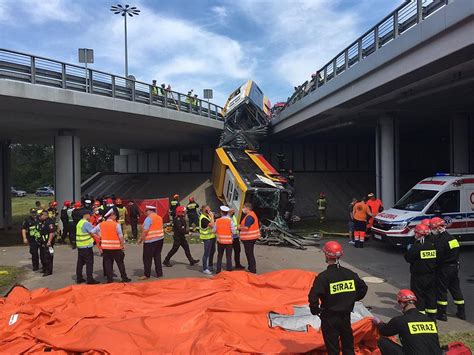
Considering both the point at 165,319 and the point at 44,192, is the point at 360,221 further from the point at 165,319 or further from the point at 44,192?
the point at 44,192

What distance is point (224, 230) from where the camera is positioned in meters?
10.9

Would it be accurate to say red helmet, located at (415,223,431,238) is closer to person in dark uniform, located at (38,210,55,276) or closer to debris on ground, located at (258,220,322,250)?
debris on ground, located at (258,220,322,250)

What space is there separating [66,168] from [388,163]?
589 inches

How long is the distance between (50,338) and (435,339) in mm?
4990

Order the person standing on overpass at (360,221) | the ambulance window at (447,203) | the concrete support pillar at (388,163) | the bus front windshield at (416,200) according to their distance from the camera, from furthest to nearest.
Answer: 1. the concrete support pillar at (388,163)
2. the person standing on overpass at (360,221)
3. the bus front windshield at (416,200)
4. the ambulance window at (447,203)

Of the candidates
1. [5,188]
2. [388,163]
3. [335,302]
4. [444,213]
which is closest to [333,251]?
[335,302]

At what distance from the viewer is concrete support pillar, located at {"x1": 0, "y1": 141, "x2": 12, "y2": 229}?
2527cm

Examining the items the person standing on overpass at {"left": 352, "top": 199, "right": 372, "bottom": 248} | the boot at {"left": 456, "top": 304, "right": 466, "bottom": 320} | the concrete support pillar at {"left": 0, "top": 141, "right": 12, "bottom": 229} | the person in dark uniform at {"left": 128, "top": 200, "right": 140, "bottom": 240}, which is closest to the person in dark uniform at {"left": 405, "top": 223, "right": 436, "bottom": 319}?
the boot at {"left": 456, "top": 304, "right": 466, "bottom": 320}

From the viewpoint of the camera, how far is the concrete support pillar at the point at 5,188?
25.3 m

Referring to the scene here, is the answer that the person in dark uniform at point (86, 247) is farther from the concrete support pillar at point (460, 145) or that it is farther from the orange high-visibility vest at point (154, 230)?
the concrete support pillar at point (460, 145)

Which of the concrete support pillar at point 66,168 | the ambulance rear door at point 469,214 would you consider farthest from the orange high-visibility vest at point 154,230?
the concrete support pillar at point 66,168

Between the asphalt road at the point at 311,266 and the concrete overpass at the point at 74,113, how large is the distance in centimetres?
544

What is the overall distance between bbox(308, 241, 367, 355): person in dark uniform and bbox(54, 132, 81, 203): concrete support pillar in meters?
17.8

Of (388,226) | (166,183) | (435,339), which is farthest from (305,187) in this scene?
(435,339)
